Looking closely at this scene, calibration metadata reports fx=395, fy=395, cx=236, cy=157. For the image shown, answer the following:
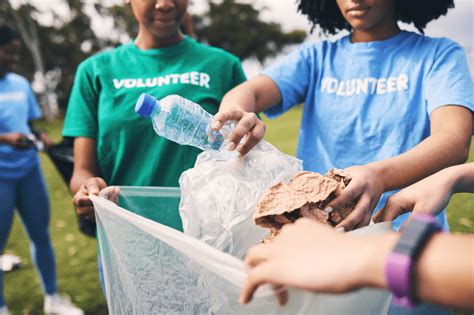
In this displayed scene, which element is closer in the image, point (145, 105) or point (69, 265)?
point (145, 105)

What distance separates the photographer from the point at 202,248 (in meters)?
0.85

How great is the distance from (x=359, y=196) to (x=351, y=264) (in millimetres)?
396

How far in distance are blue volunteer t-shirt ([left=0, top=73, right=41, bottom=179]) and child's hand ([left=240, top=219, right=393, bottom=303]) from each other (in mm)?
3019

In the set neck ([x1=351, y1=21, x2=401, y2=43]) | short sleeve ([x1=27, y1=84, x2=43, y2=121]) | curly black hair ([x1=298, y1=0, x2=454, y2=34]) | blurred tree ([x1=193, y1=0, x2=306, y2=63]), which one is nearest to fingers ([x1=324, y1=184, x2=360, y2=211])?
neck ([x1=351, y1=21, x2=401, y2=43])

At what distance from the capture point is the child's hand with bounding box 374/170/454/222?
1015 millimetres

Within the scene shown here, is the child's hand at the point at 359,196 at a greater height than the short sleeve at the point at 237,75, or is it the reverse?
the short sleeve at the point at 237,75

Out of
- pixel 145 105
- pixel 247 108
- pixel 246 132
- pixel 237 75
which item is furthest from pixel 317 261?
pixel 237 75

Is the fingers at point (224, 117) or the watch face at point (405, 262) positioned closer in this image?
the watch face at point (405, 262)

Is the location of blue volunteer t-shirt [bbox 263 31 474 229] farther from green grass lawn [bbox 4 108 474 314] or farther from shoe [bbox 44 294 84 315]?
shoe [bbox 44 294 84 315]

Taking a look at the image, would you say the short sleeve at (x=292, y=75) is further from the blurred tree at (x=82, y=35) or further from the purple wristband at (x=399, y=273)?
the blurred tree at (x=82, y=35)

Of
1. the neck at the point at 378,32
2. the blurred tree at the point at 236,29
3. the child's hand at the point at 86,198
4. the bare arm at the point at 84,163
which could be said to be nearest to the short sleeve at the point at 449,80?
the neck at the point at 378,32

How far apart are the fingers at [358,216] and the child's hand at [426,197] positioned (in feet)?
0.39

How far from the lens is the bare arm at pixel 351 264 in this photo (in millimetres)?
562

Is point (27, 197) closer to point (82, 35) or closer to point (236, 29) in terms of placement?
point (82, 35)
